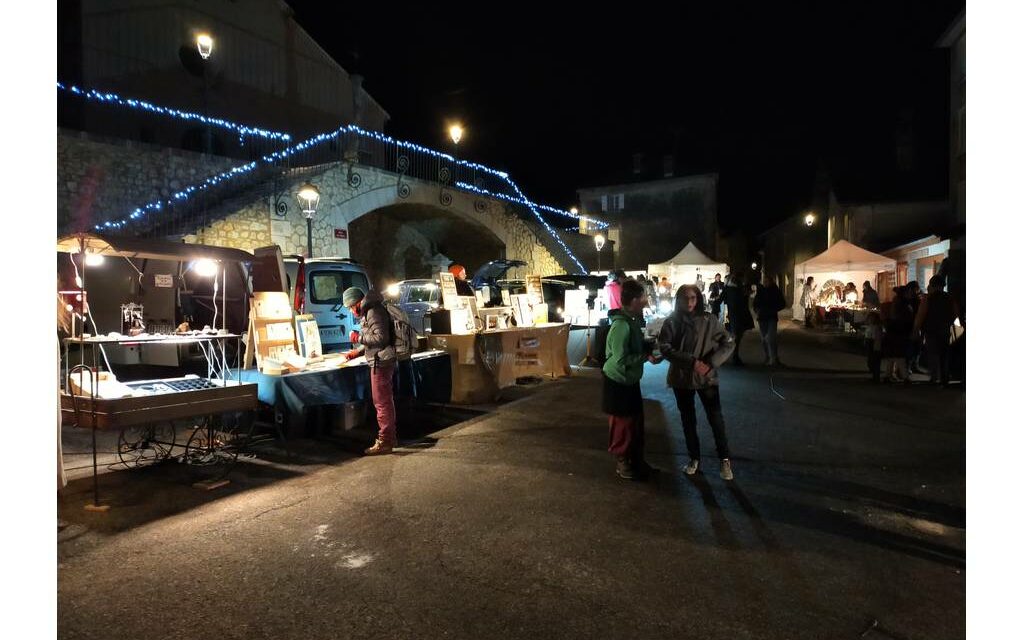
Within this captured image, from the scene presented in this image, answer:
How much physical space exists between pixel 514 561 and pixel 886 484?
382 centimetres

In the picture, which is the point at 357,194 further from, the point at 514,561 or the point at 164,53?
the point at 514,561

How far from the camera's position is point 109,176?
42.7 feet

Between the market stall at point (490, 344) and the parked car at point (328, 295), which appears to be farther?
the parked car at point (328, 295)

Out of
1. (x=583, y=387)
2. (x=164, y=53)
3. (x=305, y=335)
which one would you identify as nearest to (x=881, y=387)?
(x=583, y=387)

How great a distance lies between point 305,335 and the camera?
26.1ft

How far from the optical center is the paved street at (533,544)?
10.5 ft

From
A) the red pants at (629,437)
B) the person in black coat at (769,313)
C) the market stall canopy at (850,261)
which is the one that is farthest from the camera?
the market stall canopy at (850,261)

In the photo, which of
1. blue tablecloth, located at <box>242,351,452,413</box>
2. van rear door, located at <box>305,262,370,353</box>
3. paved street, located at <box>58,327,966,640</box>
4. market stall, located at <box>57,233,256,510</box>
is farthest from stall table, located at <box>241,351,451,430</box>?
van rear door, located at <box>305,262,370,353</box>

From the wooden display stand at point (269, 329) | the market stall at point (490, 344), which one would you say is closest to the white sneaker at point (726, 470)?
the market stall at point (490, 344)

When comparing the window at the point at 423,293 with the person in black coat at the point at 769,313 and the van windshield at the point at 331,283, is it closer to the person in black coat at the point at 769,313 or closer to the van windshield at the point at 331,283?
the van windshield at the point at 331,283

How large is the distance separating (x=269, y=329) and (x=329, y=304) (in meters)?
3.40

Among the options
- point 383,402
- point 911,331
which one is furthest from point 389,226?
point 911,331

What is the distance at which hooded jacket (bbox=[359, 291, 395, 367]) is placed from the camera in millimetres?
6633

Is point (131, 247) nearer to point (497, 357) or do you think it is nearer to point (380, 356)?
point (380, 356)
